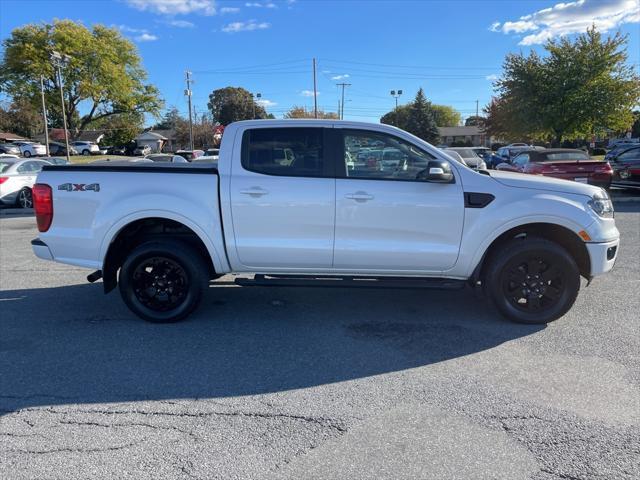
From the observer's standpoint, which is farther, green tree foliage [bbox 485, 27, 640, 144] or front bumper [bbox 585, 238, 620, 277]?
green tree foliage [bbox 485, 27, 640, 144]

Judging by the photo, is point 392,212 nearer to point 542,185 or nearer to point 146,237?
point 542,185

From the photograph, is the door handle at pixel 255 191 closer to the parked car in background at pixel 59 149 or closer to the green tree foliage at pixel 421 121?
the parked car in background at pixel 59 149

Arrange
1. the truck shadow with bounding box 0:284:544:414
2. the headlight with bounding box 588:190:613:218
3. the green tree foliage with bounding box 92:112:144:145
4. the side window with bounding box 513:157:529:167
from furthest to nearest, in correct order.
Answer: the green tree foliage with bounding box 92:112:144:145 → the side window with bounding box 513:157:529:167 → the headlight with bounding box 588:190:613:218 → the truck shadow with bounding box 0:284:544:414

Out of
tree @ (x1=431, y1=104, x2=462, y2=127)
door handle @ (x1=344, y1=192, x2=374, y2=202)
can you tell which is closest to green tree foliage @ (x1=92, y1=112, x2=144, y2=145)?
door handle @ (x1=344, y1=192, x2=374, y2=202)

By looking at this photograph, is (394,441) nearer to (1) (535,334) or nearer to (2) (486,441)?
(2) (486,441)

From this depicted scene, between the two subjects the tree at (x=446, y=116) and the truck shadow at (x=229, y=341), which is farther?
the tree at (x=446, y=116)

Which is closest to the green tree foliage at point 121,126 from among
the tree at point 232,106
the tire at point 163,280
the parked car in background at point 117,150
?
the parked car in background at point 117,150

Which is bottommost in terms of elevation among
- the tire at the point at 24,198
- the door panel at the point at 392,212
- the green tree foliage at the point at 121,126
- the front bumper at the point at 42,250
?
the tire at the point at 24,198

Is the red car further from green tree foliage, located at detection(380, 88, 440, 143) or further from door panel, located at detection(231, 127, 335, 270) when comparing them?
green tree foliage, located at detection(380, 88, 440, 143)

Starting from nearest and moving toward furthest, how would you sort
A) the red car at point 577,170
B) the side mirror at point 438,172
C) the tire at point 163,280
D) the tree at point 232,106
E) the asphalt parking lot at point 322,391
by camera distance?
the asphalt parking lot at point 322,391 < the side mirror at point 438,172 < the tire at point 163,280 < the red car at point 577,170 < the tree at point 232,106

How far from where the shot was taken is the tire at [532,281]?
15.1 feet

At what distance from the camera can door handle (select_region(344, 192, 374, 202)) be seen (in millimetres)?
4531

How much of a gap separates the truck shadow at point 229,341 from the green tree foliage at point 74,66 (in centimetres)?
5708

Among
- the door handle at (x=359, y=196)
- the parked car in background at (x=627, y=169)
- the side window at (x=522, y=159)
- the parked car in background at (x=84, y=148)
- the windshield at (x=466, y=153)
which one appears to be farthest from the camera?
the parked car in background at (x=84, y=148)
